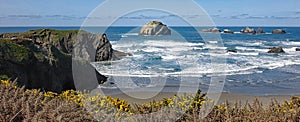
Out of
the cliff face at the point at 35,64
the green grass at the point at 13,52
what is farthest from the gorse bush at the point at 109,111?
the green grass at the point at 13,52

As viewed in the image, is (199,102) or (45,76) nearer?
(199,102)

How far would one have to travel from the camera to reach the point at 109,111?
4.53m

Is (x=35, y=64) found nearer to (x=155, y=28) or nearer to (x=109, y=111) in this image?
(x=109, y=111)

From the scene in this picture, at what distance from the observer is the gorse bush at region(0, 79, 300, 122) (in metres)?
3.70

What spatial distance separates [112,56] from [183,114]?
25.8 m

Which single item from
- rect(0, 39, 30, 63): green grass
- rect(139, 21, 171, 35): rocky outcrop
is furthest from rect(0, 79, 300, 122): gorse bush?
rect(139, 21, 171, 35): rocky outcrop

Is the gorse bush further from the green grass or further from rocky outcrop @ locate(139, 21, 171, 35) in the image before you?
rocky outcrop @ locate(139, 21, 171, 35)

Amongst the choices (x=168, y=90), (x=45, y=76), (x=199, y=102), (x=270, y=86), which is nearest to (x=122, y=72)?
(x=168, y=90)

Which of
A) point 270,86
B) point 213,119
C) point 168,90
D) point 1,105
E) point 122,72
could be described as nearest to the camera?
point 1,105

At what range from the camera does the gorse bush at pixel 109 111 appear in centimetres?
370

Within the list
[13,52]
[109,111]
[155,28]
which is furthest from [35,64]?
[155,28]

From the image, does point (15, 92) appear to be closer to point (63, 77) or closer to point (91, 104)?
point (91, 104)

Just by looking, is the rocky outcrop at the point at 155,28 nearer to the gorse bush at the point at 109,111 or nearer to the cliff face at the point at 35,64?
the cliff face at the point at 35,64

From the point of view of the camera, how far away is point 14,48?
32.9 feet
